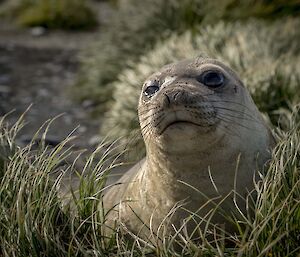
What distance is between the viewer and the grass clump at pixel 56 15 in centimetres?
1428

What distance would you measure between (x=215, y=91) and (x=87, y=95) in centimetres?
556

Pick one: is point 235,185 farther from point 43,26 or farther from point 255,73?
point 43,26

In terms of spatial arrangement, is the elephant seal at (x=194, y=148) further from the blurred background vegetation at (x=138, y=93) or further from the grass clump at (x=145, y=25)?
the grass clump at (x=145, y=25)

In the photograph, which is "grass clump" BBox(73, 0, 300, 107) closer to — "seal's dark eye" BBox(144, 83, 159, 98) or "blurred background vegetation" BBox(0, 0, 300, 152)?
"blurred background vegetation" BBox(0, 0, 300, 152)

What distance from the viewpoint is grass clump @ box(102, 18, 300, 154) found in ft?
20.9

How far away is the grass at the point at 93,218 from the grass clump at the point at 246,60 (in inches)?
69.0

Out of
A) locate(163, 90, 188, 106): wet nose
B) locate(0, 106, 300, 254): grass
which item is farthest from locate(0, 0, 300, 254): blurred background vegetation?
locate(163, 90, 188, 106): wet nose

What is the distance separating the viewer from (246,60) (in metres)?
6.99

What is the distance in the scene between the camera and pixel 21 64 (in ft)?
38.0

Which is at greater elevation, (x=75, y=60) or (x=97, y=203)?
(x=75, y=60)

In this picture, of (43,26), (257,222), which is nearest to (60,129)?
(257,222)

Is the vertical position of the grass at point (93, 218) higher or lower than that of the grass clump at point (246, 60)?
lower

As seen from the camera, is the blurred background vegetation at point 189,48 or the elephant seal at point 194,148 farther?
the blurred background vegetation at point 189,48

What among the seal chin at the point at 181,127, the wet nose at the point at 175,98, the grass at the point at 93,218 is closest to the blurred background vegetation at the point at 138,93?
the grass at the point at 93,218
